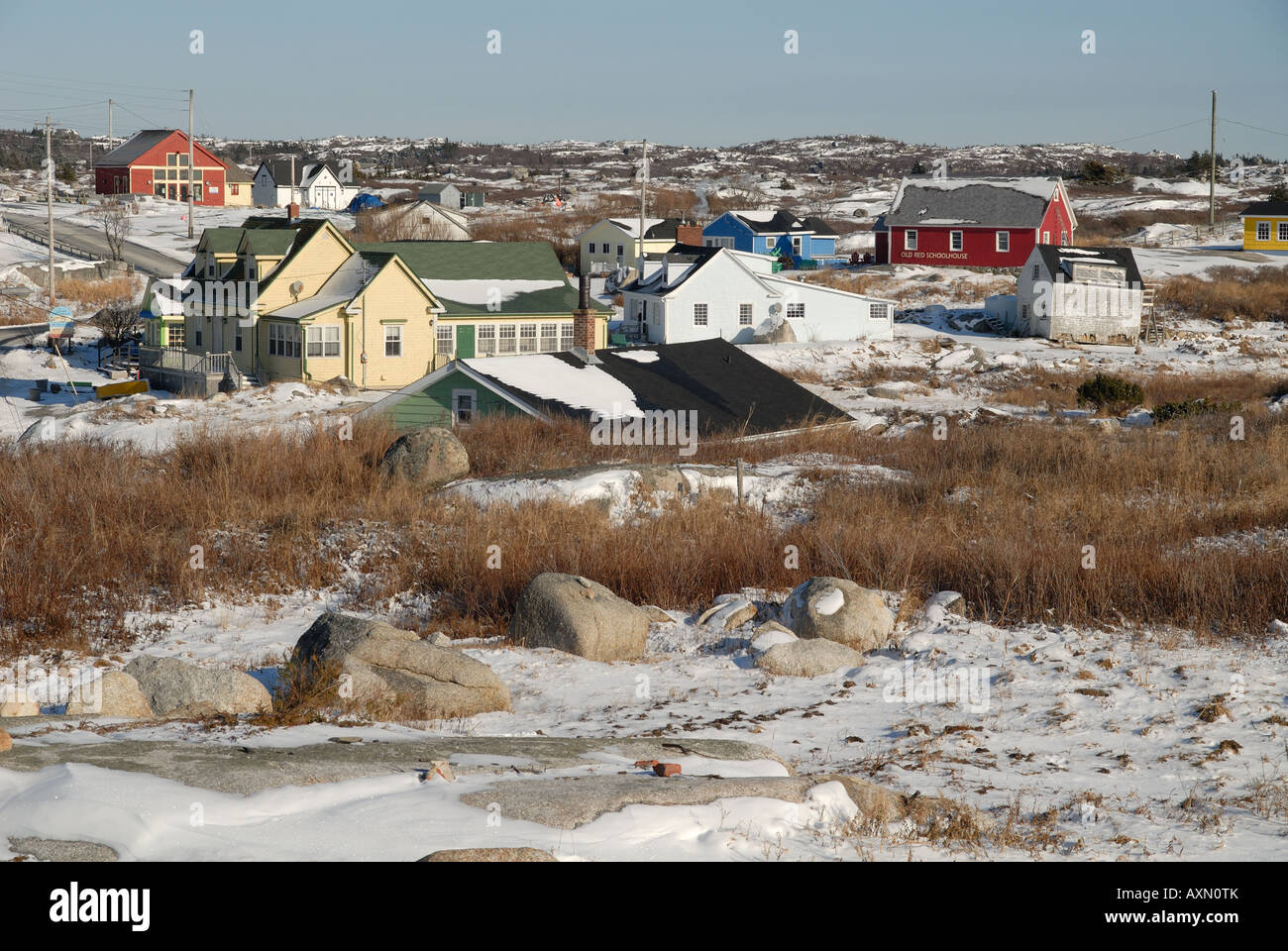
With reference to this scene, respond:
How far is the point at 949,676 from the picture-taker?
42.9ft

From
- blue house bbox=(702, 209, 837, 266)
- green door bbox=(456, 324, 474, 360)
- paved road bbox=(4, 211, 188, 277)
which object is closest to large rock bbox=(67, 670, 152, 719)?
green door bbox=(456, 324, 474, 360)

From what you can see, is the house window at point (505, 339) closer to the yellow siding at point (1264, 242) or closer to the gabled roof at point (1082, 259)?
the gabled roof at point (1082, 259)

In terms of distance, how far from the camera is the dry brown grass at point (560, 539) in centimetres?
1484

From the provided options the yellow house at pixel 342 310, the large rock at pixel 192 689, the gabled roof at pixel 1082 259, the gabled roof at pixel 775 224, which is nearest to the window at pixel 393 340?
the yellow house at pixel 342 310

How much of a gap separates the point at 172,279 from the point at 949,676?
4388 centimetres

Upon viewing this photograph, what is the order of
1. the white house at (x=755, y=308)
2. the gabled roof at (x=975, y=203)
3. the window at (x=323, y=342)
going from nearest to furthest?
1. the window at (x=323, y=342)
2. the white house at (x=755, y=308)
3. the gabled roof at (x=975, y=203)

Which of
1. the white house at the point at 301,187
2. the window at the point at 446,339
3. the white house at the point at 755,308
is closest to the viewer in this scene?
the window at the point at 446,339

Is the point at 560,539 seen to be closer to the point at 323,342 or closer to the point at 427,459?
the point at 427,459

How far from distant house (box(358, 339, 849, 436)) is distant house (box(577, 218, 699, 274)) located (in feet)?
147

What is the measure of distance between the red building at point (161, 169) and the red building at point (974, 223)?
207 feet

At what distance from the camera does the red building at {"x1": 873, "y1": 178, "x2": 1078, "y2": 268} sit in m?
73.1

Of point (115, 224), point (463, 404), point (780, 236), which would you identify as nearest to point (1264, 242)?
point (780, 236)

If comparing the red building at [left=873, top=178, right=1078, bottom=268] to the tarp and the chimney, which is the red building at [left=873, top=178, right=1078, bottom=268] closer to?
the chimney

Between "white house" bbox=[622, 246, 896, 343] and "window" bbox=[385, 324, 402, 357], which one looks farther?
"white house" bbox=[622, 246, 896, 343]
